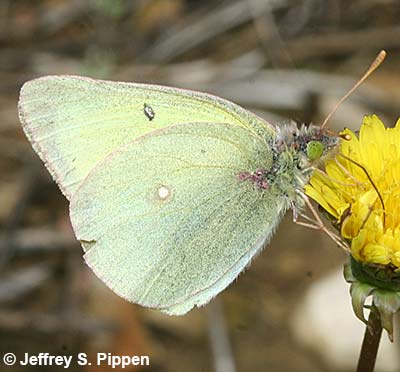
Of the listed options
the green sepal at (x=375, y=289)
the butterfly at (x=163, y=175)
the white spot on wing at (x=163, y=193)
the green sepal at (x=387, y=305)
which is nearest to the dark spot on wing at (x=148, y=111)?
the butterfly at (x=163, y=175)

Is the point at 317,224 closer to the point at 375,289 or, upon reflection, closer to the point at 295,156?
the point at 295,156

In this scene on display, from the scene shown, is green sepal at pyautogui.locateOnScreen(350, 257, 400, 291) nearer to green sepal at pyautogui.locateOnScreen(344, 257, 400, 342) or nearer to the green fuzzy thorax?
green sepal at pyautogui.locateOnScreen(344, 257, 400, 342)

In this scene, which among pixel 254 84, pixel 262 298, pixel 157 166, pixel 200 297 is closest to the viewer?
pixel 200 297

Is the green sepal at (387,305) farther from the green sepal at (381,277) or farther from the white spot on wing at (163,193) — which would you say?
the white spot on wing at (163,193)

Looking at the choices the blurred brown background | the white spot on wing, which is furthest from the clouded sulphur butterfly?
the blurred brown background

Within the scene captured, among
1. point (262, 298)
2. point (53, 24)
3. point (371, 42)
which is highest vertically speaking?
point (53, 24)

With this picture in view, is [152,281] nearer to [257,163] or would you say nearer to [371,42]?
Result: [257,163]

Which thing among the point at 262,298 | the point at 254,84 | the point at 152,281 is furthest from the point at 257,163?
the point at 254,84
